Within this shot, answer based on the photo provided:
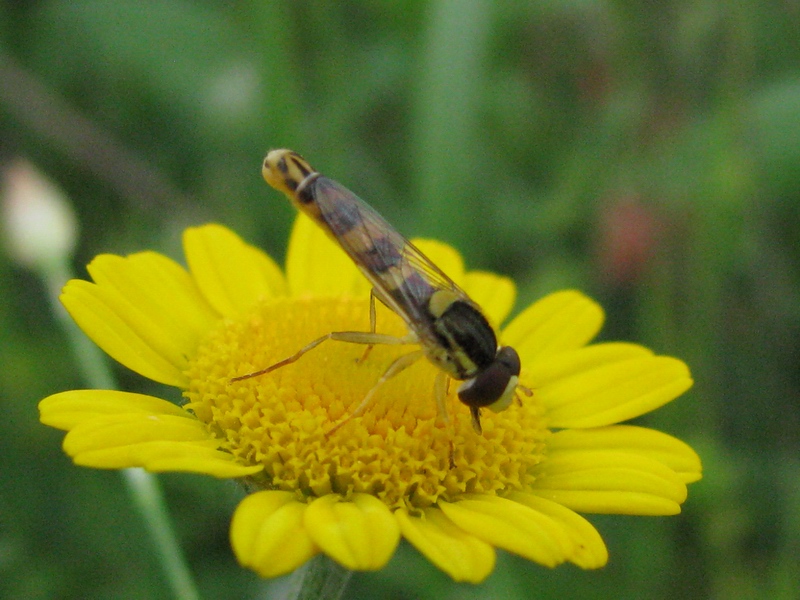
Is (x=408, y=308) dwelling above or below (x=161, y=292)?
below

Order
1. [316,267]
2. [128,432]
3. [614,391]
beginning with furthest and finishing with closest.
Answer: [316,267]
[614,391]
[128,432]

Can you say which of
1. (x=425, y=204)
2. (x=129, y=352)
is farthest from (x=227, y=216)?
(x=129, y=352)

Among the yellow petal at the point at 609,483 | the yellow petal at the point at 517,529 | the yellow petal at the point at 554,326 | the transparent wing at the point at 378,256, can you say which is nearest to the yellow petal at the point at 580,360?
the yellow petal at the point at 554,326

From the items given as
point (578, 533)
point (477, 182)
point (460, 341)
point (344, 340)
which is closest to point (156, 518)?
point (344, 340)

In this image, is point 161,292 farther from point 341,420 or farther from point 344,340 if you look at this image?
point 341,420

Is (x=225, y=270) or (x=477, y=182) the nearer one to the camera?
(x=225, y=270)

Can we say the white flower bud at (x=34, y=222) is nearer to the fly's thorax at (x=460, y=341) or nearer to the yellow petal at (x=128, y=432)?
the yellow petal at (x=128, y=432)

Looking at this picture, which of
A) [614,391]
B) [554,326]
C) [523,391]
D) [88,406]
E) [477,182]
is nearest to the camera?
[88,406]
